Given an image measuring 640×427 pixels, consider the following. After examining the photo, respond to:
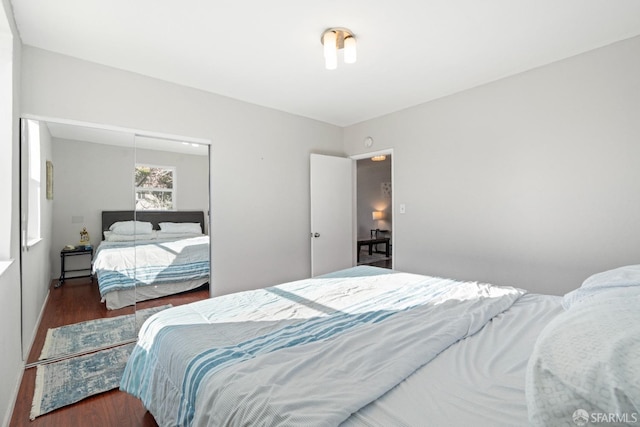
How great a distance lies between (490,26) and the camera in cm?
212

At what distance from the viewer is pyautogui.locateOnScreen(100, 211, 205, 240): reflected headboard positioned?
107 inches

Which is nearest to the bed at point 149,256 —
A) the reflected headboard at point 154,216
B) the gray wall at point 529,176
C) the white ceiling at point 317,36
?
the reflected headboard at point 154,216

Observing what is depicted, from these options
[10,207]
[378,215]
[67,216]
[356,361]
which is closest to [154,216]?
[67,216]

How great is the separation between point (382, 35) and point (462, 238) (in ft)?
6.87

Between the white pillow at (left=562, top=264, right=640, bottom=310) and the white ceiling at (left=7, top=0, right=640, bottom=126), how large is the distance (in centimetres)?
162

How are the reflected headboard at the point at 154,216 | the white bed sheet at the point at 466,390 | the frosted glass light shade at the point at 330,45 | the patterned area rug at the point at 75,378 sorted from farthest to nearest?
the reflected headboard at the point at 154,216 < the frosted glass light shade at the point at 330,45 < the patterned area rug at the point at 75,378 < the white bed sheet at the point at 466,390

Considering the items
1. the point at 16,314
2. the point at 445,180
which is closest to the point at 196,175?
the point at 16,314

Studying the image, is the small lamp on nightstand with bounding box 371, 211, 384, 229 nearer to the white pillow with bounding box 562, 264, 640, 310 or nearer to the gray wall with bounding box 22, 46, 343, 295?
the gray wall with bounding box 22, 46, 343, 295

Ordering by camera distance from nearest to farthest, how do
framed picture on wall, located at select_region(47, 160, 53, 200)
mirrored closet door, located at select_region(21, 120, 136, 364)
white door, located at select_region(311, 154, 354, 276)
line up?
mirrored closet door, located at select_region(21, 120, 136, 364), framed picture on wall, located at select_region(47, 160, 53, 200), white door, located at select_region(311, 154, 354, 276)

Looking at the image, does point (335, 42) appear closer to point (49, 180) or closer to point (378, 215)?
point (49, 180)

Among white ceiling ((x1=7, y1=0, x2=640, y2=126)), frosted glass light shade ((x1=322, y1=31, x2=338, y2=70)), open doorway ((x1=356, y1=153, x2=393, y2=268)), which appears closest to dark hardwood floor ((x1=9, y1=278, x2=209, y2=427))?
white ceiling ((x1=7, y1=0, x2=640, y2=126))

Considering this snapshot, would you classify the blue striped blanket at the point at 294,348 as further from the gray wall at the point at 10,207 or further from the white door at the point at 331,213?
the white door at the point at 331,213

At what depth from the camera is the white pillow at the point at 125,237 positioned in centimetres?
272

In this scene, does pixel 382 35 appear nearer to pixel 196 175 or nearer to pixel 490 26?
pixel 490 26
